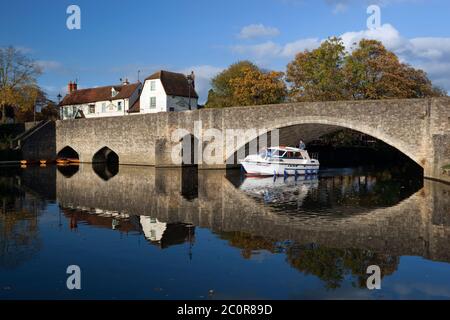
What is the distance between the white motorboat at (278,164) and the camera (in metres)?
29.3

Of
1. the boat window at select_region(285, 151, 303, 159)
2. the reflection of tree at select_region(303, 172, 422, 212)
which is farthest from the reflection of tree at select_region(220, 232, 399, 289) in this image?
the boat window at select_region(285, 151, 303, 159)

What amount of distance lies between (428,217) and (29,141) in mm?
39624

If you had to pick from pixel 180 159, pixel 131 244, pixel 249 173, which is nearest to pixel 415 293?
pixel 131 244

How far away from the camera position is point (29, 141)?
43938mm

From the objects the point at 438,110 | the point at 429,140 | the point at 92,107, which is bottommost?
the point at 429,140

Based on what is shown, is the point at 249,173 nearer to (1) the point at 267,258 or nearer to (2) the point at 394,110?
(2) the point at 394,110

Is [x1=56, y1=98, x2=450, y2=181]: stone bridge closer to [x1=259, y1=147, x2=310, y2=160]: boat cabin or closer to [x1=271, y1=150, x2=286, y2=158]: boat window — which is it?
[x1=259, y1=147, x2=310, y2=160]: boat cabin

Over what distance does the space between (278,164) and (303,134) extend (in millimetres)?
5911

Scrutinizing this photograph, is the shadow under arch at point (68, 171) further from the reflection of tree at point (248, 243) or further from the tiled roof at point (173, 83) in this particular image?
the reflection of tree at point (248, 243)

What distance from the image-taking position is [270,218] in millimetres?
14000

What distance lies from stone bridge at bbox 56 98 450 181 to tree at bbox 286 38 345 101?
696cm

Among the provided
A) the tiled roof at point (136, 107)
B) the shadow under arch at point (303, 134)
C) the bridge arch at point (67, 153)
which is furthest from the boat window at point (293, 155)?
the tiled roof at point (136, 107)

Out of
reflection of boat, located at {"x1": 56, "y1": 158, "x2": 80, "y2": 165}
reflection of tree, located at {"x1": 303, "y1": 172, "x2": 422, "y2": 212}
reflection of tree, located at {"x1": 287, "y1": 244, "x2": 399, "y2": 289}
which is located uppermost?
reflection of boat, located at {"x1": 56, "y1": 158, "x2": 80, "y2": 165}

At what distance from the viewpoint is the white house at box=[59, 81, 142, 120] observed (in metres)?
58.6
